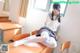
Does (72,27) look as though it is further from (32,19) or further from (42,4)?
(32,19)

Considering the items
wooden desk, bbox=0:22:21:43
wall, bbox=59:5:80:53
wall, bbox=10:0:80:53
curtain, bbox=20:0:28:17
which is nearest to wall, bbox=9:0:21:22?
curtain, bbox=20:0:28:17

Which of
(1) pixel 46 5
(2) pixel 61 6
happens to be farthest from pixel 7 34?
(2) pixel 61 6

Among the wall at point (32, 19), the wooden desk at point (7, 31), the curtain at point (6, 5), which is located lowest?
the wooden desk at point (7, 31)

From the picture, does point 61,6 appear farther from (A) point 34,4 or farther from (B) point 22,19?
(B) point 22,19

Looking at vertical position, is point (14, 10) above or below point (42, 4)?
below

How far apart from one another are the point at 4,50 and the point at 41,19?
1.51 meters

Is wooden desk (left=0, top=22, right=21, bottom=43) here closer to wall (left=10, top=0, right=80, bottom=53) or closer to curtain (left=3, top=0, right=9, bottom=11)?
wall (left=10, top=0, right=80, bottom=53)

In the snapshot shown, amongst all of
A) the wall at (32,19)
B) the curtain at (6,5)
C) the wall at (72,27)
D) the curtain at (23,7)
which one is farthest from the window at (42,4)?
the curtain at (6,5)

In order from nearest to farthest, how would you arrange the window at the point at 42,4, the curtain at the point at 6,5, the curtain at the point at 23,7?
the window at the point at 42,4 → the curtain at the point at 23,7 → the curtain at the point at 6,5

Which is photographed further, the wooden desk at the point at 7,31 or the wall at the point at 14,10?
the wall at the point at 14,10

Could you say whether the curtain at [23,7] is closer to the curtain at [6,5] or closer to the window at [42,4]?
the window at [42,4]

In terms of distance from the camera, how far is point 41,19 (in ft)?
9.68

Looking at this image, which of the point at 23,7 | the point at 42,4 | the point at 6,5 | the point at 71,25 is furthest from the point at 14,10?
the point at 71,25

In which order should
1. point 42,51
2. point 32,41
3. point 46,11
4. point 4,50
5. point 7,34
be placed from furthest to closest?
point 7,34
point 46,11
point 32,41
point 42,51
point 4,50
